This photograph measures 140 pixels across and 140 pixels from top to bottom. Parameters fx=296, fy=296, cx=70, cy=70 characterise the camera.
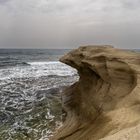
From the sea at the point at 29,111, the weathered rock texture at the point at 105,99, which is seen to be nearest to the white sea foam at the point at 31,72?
the sea at the point at 29,111

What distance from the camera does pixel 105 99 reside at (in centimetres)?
645

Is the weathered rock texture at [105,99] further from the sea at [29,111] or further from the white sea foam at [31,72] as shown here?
the white sea foam at [31,72]

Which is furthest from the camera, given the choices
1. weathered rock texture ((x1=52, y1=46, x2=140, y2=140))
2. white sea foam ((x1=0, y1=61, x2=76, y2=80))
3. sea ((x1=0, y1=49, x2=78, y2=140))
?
white sea foam ((x1=0, y1=61, x2=76, y2=80))

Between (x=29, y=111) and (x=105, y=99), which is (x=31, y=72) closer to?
(x=29, y=111)

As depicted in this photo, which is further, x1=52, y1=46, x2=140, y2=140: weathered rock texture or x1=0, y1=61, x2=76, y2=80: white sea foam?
x1=0, y1=61, x2=76, y2=80: white sea foam

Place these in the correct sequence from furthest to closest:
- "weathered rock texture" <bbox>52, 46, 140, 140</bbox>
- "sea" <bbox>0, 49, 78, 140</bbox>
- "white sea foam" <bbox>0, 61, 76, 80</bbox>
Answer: "white sea foam" <bbox>0, 61, 76, 80</bbox>
"sea" <bbox>0, 49, 78, 140</bbox>
"weathered rock texture" <bbox>52, 46, 140, 140</bbox>

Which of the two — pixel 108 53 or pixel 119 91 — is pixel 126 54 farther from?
pixel 119 91

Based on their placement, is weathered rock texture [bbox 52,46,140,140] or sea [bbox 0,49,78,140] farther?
sea [bbox 0,49,78,140]

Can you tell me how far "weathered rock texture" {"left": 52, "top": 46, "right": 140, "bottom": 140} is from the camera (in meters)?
4.92

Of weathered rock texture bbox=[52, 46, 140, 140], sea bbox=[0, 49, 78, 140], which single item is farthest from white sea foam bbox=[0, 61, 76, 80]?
weathered rock texture bbox=[52, 46, 140, 140]

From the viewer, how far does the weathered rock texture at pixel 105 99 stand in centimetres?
492

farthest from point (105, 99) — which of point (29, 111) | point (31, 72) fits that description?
point (31, 72)

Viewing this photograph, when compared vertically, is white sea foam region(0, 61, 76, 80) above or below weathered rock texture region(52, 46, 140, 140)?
below

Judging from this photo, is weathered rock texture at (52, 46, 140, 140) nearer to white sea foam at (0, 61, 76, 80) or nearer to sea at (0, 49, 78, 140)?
sea at (0, 49, 78, 140)
